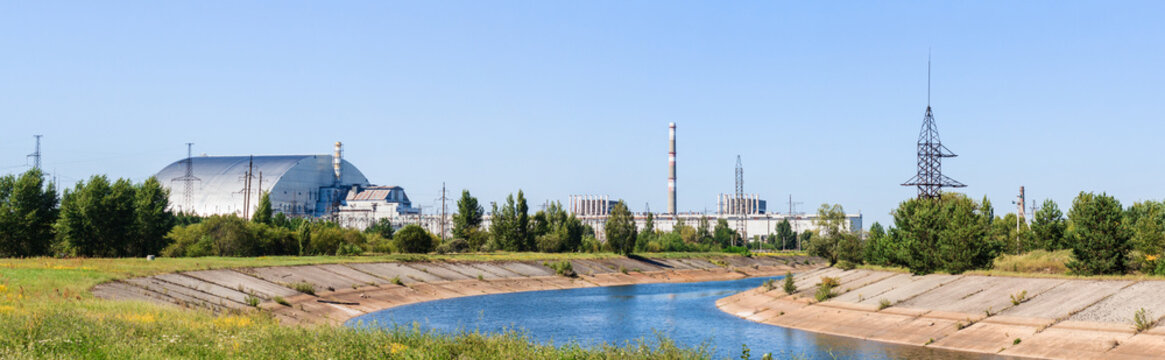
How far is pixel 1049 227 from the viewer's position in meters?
77.5

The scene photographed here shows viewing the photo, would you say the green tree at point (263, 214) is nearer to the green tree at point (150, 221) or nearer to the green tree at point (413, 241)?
the green tree at point (413, 241)

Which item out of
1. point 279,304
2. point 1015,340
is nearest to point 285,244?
point 279,304

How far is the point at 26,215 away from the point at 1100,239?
97259mm

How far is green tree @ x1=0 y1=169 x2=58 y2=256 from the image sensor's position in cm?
9069

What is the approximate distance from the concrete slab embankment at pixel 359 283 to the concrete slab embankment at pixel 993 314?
34.4 metres

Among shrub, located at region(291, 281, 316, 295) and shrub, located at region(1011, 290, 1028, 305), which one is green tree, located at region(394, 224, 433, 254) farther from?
shrub, located at region(1011, 290, 1028, 305)

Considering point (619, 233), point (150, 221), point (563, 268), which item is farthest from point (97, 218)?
point (619, 233)

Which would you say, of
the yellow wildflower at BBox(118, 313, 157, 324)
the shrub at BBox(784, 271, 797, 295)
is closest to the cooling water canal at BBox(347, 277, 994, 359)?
the shrub at BBox(784, 271, 797, 295)

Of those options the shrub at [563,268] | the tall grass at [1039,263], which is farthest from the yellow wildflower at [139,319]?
the shrub at [563,268]

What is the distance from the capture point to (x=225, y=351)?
2372cm

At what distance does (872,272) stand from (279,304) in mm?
50932

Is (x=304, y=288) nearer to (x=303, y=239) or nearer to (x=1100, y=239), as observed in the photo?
(x=303, y=239)

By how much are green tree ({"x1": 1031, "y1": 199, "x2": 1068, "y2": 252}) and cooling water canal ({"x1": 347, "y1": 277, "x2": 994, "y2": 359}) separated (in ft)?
94.6

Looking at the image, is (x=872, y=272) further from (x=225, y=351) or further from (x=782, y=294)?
(x=225, y=351)
